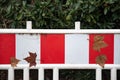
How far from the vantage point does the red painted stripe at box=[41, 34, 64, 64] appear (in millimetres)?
2199

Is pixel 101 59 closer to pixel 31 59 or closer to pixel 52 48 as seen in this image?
pixel 52 48

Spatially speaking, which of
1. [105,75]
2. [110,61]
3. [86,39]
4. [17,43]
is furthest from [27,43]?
[105,75]

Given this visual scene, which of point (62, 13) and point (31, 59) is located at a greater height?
point (62, 13)

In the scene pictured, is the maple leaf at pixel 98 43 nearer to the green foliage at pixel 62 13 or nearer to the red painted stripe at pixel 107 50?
the red painted stripe at pixel 107 50

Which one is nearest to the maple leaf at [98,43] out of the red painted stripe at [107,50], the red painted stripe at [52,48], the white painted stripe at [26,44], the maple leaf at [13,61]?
the red painted stripe at [107,50]

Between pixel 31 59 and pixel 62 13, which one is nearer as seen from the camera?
pixel 31 59

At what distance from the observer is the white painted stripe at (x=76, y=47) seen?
2201 mm

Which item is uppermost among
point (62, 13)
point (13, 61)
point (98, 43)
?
point (62, 13)

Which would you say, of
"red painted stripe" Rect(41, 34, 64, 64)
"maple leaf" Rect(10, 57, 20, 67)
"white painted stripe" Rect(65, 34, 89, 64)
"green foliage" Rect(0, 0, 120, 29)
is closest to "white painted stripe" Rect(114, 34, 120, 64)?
"white painted stripe" Rect(65, 34, 89, 64)

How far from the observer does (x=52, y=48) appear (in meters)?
2.21

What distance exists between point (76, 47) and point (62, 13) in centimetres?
58

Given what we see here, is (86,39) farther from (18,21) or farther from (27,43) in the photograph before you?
(18,21)

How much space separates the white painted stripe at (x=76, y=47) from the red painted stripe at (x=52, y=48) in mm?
36

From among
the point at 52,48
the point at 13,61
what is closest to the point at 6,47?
the point at 13,61
